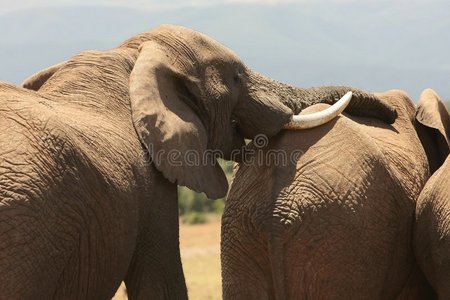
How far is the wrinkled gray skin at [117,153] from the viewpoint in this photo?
12.9ft

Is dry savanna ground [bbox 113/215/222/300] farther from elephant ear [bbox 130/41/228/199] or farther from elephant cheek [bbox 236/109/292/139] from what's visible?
elephant ear [bbox 130/41/228/199]

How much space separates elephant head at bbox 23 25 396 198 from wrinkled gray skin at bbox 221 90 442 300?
0.74ft

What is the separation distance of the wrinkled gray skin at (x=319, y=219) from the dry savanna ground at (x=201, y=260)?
23.9 feet

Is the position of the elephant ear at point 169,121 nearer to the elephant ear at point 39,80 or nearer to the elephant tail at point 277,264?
the elephant tail at point 277,264

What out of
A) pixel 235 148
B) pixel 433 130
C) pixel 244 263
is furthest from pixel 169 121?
pixel 433 130

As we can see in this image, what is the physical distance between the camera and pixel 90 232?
4238mm

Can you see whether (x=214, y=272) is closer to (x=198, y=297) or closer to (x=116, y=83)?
(x=198, y=297)

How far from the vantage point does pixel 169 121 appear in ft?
15.4

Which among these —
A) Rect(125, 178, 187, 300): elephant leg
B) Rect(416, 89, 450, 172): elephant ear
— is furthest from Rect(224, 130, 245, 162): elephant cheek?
Rect(416, 89, 450, 172): elephant ear

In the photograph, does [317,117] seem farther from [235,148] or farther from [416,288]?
[416,288]

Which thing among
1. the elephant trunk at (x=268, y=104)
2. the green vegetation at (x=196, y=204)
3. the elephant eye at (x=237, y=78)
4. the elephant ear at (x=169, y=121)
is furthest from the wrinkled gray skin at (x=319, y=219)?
the green vegetation at (x=196, y=204)

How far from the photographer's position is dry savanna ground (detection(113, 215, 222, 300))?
13922 millimetres

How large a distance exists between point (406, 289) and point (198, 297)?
706cm

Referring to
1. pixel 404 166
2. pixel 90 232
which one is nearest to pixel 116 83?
pixel 90 232
